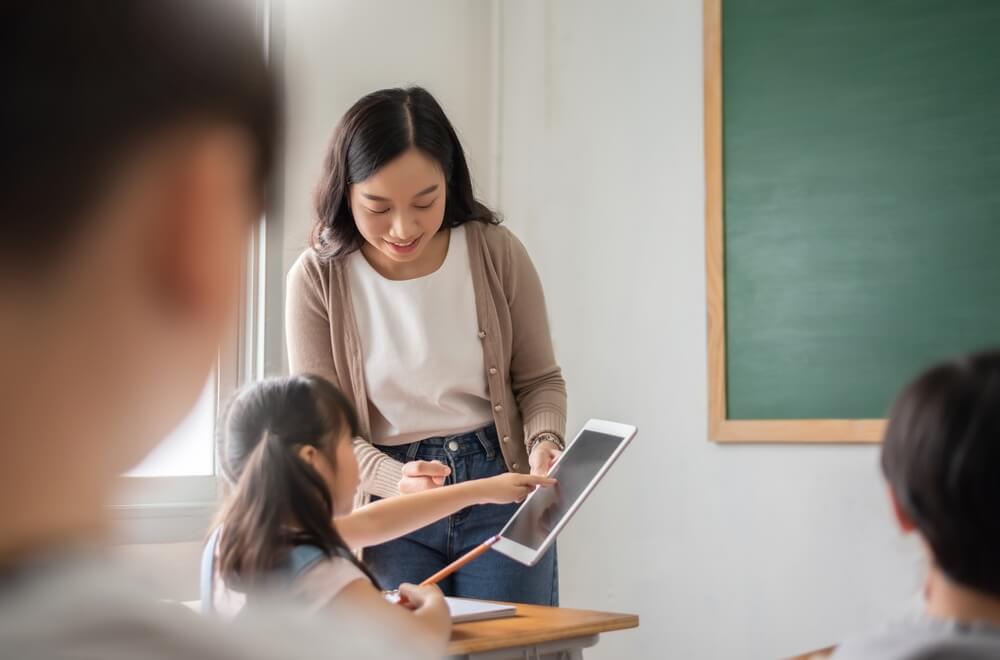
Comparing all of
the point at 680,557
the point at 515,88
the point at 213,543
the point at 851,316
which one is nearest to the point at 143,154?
the point at 213,543

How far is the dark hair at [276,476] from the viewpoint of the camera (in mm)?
1373

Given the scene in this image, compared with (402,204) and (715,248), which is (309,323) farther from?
(715,248)

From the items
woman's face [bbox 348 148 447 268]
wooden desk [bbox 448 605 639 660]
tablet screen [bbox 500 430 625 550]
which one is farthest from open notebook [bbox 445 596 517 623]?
woman's face [bbox 348 148 447 268]

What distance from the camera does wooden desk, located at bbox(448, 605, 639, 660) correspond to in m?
1.40

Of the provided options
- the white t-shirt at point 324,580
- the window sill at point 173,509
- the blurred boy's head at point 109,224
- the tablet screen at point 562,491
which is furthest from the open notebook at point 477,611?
the blurred boy's head at point 109,224

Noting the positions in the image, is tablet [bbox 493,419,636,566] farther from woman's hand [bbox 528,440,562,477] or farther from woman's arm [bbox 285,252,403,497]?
woman's arm [bbox 285,252,403,497]

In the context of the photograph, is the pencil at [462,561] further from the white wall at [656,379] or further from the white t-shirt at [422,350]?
the white wall at [656,379]

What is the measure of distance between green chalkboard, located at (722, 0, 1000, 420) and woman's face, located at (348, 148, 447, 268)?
1.21 meters

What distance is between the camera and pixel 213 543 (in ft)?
4.93

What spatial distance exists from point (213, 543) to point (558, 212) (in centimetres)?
217

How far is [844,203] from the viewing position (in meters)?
2.76

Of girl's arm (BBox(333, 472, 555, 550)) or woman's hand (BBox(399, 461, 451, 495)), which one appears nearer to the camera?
girl's arm (BBox(333, 472, 555, 550))

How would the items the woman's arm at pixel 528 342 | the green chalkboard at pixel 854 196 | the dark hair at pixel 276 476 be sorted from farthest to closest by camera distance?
the green chalkboard at pixel 854 196 → the woman's arm at pixel 528 342 → the dark hair at pixel 276 476

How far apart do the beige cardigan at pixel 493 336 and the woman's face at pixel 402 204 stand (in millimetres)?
115
